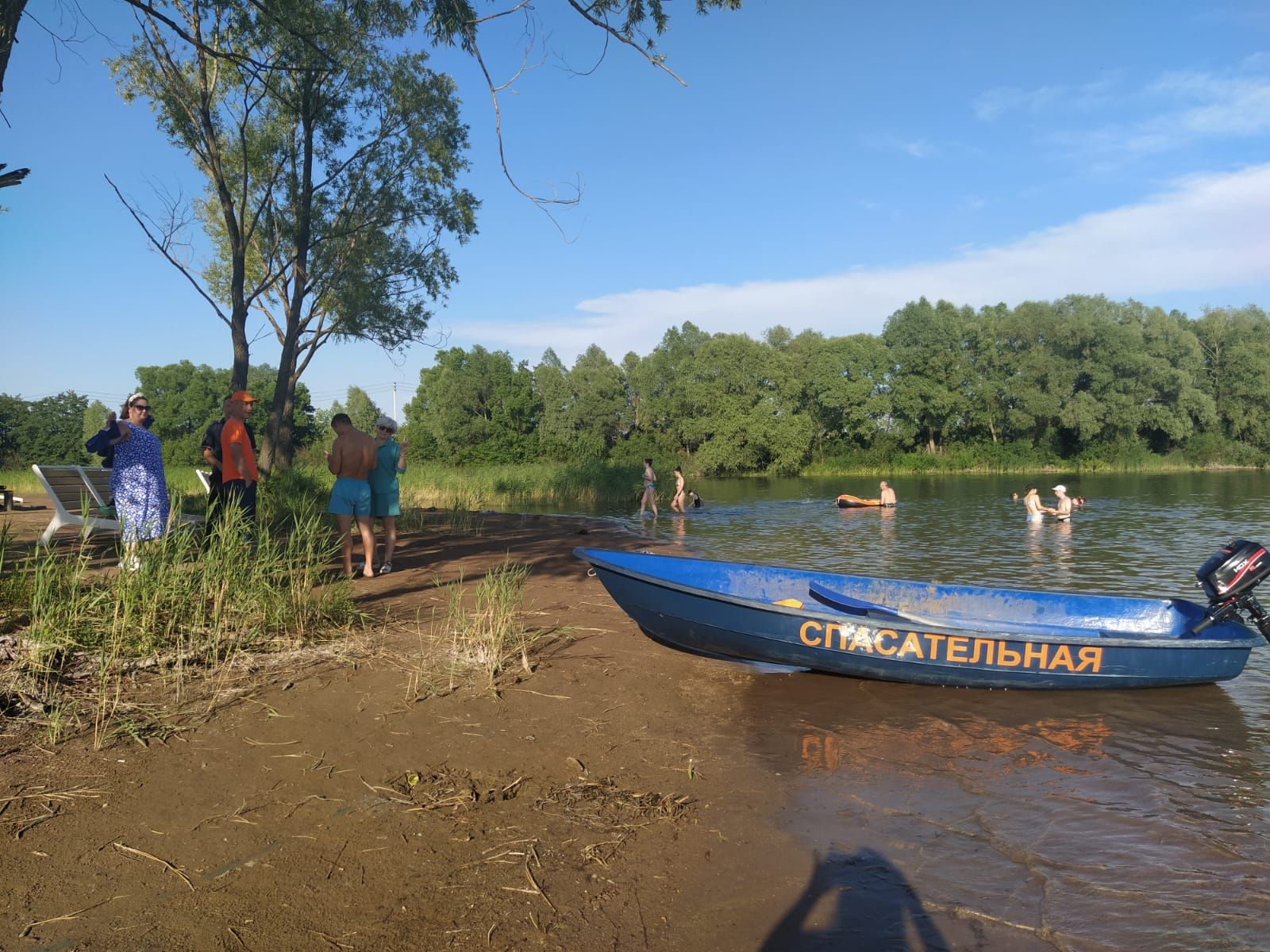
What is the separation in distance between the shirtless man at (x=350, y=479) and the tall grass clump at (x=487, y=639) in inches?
86.5

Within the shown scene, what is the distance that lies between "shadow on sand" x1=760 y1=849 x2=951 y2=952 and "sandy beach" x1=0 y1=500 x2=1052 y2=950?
0.03 feet

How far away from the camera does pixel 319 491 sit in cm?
1508

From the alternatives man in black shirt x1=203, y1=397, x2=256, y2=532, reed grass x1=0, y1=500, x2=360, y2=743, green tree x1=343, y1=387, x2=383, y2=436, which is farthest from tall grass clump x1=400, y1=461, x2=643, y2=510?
green tree x1=343, y1=387, x2=383, y2=436

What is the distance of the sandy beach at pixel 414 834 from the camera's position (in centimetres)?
286

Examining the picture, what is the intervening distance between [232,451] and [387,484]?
178 centimetres

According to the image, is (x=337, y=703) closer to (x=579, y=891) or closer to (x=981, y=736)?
(x=579, y=891)

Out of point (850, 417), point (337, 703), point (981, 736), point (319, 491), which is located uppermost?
point (850, 417)

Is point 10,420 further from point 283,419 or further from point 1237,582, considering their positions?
point 1237,582

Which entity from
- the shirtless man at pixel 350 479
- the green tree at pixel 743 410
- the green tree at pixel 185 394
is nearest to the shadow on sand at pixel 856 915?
the shirtless man at pixel 350 479

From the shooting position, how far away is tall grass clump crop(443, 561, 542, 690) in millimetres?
5363

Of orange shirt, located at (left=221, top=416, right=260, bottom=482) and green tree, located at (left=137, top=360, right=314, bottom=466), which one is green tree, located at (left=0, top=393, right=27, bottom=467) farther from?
orange shirt, located at (left=221, top=416, right=260, bottom=482)

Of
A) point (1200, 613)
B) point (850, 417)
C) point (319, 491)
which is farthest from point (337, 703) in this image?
point (850, 417)

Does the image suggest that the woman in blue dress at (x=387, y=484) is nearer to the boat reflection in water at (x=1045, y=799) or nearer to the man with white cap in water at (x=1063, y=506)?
the boat reflection in water at (x=1045, y=799)

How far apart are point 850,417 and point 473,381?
28970 mm
